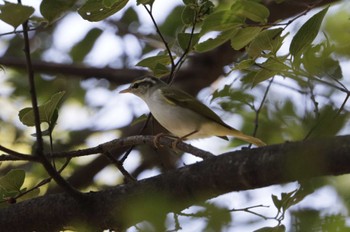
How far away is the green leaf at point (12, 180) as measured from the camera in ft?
8.39

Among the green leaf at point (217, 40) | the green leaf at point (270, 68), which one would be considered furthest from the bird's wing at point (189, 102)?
the green leaf at point (217, 40)

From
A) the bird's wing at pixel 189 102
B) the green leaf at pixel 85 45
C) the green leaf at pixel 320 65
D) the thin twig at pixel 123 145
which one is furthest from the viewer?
the green leaf at pixel 85 45

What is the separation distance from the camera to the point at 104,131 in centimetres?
466

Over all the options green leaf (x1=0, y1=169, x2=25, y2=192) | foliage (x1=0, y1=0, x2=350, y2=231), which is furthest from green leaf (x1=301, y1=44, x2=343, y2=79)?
green leaf (x1=0, y1=169, x2=25, y2=192)

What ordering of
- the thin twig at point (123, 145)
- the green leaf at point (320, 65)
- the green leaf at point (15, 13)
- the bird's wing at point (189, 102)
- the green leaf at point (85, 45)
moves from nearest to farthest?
the green leaf at point (320, 65) < the green leaf at point (15, 13) < the thin twig at point (123, 145) < the bird's wing at point (189, 102) < the green leaf at point (85, 45)

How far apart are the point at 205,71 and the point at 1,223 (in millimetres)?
2712

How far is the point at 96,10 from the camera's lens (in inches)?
91.2

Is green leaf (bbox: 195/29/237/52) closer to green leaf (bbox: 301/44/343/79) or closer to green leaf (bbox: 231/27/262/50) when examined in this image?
green leaf (bbox: 231/27/262/50)

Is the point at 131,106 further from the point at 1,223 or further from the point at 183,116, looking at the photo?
the point at 1,223

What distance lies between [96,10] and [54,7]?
0.50 feet

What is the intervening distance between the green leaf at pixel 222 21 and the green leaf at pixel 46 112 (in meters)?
0.63

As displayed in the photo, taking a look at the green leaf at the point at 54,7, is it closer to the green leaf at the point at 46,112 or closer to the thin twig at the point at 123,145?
the green leaf at the point at 46,112

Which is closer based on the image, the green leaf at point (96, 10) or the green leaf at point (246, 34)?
the green leaf at point (246, 34)

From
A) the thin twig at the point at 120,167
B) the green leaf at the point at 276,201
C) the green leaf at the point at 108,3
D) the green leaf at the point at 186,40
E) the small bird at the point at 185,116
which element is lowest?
the small bird at the point at 185,116
